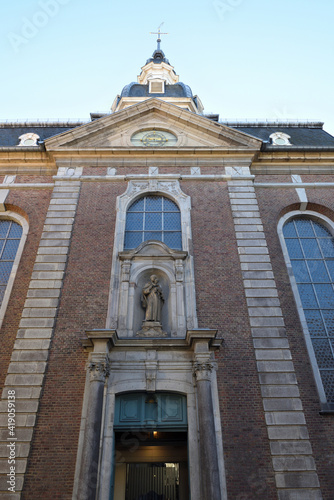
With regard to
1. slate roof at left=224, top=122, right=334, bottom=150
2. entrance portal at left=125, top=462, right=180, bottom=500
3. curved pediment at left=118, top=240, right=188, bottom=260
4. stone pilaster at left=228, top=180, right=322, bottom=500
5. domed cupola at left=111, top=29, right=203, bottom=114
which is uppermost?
domed cupola at left=111, top=29, right=203, bottom=114

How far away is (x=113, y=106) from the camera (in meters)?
23.1

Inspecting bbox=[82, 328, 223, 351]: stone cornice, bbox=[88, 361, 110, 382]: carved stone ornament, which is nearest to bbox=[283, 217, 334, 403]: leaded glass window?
bbox=[82, 328, 223, 351]: stone cornice

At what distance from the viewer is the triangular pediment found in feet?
46.2

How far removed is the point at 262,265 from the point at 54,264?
6335 mm

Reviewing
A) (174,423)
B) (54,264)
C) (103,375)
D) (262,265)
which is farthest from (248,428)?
(54,264)

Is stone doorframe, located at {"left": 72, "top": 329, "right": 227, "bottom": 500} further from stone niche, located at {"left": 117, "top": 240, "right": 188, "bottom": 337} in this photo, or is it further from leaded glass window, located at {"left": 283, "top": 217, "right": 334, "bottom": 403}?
leaded glass window, located at {"left": 283, "top": 217, "right": 334, "bottom": 403}

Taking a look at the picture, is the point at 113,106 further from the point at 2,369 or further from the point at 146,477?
the point at 146,477

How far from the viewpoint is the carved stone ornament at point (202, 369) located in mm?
8947

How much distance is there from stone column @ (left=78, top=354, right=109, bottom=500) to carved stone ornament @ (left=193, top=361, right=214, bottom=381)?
2.21m

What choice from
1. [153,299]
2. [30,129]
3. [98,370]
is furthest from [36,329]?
[30,129]

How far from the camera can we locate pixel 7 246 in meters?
12.6

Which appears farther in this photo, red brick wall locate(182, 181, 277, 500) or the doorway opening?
the doorway opening

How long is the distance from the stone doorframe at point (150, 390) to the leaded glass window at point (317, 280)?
3.27 meters

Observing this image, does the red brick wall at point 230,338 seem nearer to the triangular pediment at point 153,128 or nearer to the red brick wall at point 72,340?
the triangular pediment at point 153,128
